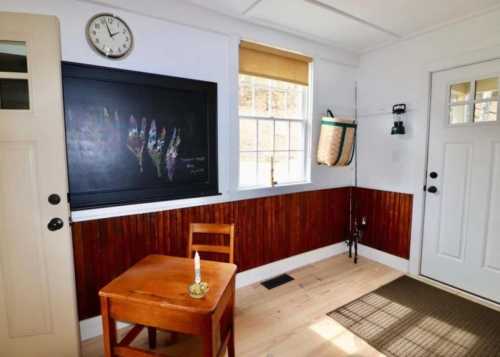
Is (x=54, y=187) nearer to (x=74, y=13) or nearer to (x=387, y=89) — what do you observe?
(x=74, y=13)

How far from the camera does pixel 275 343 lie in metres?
1.98

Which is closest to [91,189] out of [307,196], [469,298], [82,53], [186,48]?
[82,53]

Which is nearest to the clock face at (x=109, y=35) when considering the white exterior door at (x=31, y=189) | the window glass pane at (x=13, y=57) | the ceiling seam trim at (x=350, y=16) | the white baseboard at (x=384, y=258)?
the white exterior door at (x=31, y=189)

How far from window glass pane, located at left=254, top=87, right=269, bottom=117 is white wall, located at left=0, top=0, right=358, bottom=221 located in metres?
0.33

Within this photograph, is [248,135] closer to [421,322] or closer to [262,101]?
[262,101]

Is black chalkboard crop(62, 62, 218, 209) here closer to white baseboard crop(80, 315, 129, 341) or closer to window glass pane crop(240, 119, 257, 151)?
window glass pane crop(240, 119, 257, 151)

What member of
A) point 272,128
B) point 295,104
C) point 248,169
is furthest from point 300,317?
point 295,104

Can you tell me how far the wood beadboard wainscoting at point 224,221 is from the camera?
202cm

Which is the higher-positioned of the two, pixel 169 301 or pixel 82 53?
pixel 82 53

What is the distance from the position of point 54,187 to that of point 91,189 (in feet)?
1.00

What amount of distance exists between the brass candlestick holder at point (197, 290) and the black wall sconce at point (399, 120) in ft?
9.04

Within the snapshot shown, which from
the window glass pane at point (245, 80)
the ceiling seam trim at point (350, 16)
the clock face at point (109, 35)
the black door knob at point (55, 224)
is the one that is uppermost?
the ceiling seam trim at point (350, 16)

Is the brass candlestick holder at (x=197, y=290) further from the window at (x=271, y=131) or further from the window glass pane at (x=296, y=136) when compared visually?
the window glass pane at (x=296, y=136)

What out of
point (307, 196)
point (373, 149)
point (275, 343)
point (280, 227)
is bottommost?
point (275, 343)
